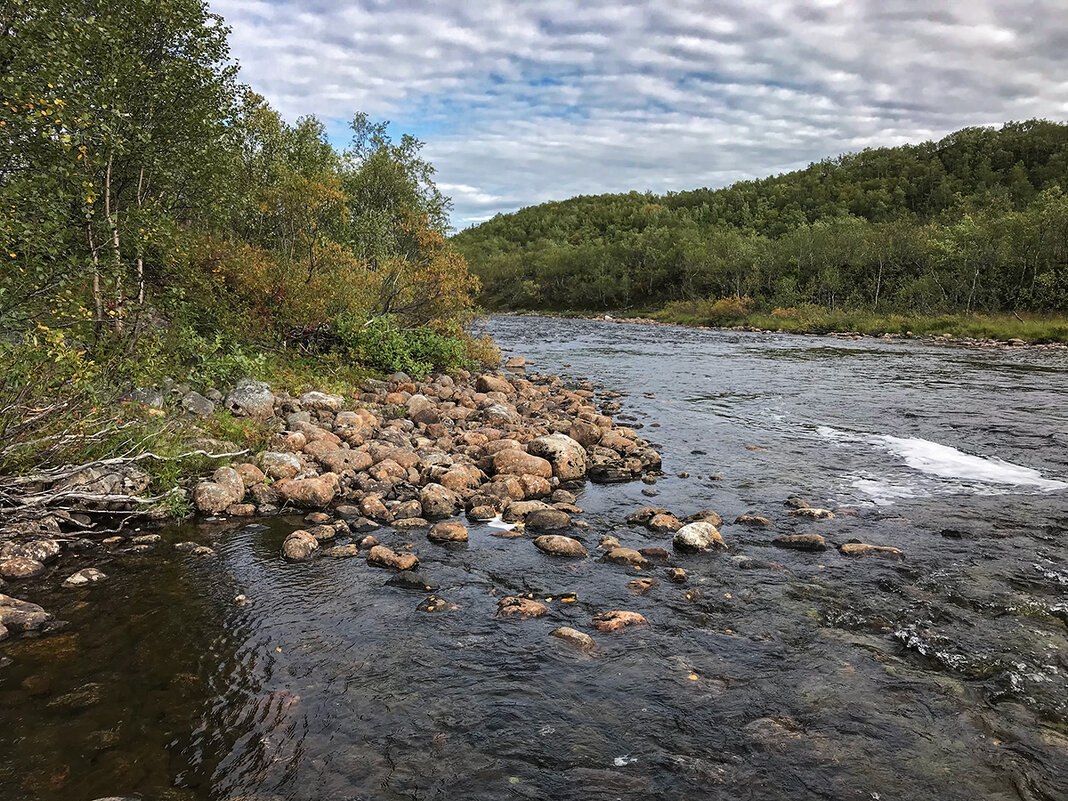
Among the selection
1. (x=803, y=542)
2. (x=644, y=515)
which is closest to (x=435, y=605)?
(x=644, y=515)

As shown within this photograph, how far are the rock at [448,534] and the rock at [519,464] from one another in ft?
7.78

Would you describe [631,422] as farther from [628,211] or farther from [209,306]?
[628,211]

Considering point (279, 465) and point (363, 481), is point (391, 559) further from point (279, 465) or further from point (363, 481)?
point (279, 465)

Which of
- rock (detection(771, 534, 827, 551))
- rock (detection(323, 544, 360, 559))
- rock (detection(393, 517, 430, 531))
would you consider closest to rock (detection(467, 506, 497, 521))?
rock (detection(393, 517, 430, 531))

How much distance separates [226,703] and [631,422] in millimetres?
12786

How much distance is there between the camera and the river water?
434 centimetres

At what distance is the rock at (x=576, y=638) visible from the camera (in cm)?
601

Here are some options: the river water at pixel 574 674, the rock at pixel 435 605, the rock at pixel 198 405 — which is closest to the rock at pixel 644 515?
the river water at pixel 574 674

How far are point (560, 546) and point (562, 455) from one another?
3.71 meters

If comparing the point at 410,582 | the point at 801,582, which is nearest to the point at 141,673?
the point at 410,582

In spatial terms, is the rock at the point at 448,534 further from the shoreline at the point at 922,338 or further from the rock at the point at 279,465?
the shoreline at the point at 922,338

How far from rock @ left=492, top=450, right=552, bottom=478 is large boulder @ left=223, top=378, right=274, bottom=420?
500cm

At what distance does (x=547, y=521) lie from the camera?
30.4 feet

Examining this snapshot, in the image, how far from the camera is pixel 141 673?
530 centimetres
